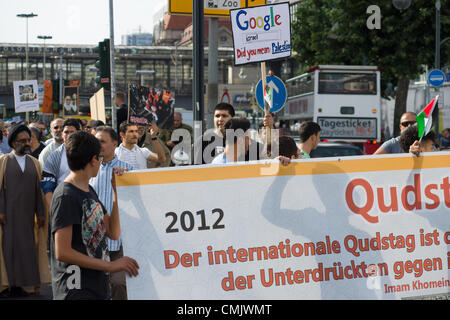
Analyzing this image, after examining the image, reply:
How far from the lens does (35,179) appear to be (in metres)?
7.77

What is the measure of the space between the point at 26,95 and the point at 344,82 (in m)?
11.1

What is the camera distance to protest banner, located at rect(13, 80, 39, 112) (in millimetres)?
18656

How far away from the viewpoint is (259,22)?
7.20 meters

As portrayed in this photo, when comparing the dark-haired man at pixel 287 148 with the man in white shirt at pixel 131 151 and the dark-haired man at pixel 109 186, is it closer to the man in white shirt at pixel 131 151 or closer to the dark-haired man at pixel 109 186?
the dark-haired man at pixel 109 186

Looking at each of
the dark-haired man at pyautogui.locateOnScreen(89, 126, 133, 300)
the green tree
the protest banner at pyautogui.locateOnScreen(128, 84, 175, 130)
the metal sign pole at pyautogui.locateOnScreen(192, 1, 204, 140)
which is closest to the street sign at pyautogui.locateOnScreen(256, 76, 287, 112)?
the metal sign pole at pyautogui.locateOnScreen(192, 1, 204, 140)

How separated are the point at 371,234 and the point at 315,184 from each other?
0.46 meters

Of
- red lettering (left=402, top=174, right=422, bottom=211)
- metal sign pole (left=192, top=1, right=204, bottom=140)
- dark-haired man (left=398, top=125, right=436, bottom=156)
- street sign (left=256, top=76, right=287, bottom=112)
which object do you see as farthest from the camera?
street sign (left=256, top=76, right=287, bottom=112)

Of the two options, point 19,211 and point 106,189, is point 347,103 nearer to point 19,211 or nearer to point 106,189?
point 19,211

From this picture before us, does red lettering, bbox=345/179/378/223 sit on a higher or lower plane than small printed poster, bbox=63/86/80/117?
lower

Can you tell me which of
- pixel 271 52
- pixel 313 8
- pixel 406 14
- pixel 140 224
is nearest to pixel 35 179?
pixel 271 52

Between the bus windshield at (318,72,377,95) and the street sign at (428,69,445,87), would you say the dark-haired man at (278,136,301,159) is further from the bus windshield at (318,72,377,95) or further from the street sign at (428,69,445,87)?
the street sign at (428,69,445,87)

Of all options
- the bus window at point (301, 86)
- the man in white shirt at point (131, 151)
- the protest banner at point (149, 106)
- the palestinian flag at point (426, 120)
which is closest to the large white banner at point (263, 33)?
the man in white shirt at point (131, 151)

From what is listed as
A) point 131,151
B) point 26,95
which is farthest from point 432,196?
point 26,95
